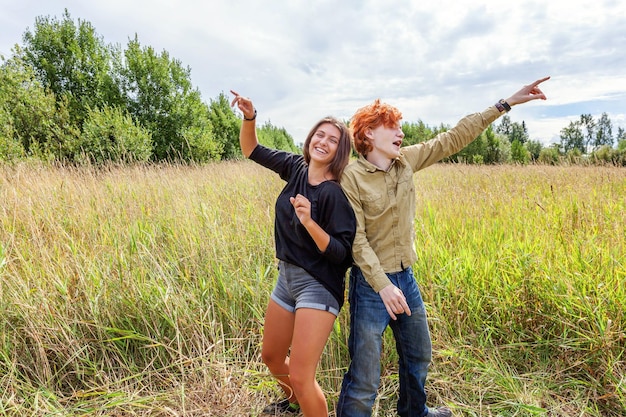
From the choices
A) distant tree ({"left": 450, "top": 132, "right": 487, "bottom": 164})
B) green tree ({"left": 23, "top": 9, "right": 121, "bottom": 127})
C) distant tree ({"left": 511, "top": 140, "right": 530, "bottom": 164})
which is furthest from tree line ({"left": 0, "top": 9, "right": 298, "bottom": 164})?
distant tree ({"left": 511, "top": 140, "right": 530, "bottom": 164})

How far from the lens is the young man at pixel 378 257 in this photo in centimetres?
162

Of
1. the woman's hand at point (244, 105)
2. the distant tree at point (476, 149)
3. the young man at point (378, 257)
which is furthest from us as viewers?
the distant tree at point (476, 149)

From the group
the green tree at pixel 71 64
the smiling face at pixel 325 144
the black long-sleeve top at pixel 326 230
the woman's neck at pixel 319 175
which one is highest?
the green tree at pixel 71 64

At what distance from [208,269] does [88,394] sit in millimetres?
1000

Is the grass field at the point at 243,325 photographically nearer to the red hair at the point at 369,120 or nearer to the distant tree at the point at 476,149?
the red hair at the point at 369,120

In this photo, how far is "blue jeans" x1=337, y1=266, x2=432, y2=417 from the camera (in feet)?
5.33

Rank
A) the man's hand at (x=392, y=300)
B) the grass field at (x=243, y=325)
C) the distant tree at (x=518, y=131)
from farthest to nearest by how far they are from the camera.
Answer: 1. the distant tree at (x=518, y=131)
2. the grass field at (x=243, y=325)
3. the man's hand at (x=392, y=300)

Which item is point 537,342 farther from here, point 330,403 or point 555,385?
point 330,403

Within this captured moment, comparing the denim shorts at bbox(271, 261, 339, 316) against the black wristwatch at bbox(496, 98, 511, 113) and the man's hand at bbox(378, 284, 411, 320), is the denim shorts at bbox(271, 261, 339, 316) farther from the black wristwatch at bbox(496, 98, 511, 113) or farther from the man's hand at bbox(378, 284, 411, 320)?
the black wristwatch at bbox(496, 98, 511, 113)

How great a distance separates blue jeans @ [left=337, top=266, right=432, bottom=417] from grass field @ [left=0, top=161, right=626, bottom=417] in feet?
1.38

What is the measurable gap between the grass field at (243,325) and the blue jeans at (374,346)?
421 millimetres

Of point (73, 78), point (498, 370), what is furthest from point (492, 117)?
point (73, 78)

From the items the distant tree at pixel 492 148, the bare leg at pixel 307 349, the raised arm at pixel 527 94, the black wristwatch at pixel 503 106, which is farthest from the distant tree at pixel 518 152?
the bare leg at pixel 307 349

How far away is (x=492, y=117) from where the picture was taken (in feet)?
6.15
